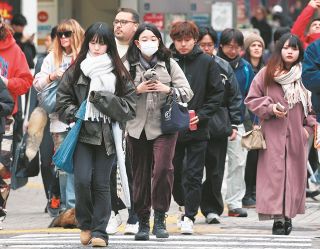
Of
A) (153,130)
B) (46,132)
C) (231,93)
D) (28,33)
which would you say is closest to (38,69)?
(46,132)

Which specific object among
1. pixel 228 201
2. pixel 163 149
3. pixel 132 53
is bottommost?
pixel 228 201

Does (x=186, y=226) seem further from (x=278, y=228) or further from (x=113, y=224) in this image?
(x=278, y=228)

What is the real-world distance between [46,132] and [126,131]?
252 cm

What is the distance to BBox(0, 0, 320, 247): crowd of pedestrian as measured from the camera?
11.0m

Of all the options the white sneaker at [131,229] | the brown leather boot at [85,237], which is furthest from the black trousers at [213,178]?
the brown leather boot at [85,237]

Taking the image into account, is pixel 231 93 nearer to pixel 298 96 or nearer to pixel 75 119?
pixel 298 96

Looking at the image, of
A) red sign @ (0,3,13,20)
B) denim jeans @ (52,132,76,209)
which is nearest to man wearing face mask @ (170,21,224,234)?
denim jeans @ (52,132,76,209)

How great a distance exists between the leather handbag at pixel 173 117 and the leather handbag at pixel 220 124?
1821mm

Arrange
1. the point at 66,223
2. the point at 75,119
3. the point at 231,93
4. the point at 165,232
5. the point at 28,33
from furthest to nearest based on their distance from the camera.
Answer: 1. the point at 28,33
2. the point at 231,93
3. the point at 66,223
4. the point at 165,232
5. the point at 75,119

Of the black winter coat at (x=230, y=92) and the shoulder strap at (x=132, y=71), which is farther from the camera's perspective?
the black winter coat at (x=230, y=92)

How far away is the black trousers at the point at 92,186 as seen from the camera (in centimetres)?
1093

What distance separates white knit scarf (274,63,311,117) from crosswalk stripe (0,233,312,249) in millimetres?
1221

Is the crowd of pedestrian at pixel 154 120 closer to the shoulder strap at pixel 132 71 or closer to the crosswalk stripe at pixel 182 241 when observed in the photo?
the shoulder strap at pixel 132 71

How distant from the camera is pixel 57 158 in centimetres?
1099
